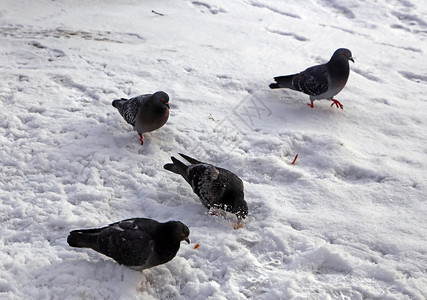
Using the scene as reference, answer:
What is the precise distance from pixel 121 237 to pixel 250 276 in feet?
3.11

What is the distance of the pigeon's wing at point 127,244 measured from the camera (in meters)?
3.03

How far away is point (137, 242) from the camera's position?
3055mm

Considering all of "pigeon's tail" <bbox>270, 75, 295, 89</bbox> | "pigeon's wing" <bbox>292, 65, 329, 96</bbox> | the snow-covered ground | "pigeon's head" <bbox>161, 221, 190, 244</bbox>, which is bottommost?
the snow-covered ground

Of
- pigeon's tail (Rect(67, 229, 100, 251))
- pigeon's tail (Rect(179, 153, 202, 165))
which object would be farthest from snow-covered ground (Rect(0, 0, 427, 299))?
pigeon's tail (Rect(179, 153, 202, 165))

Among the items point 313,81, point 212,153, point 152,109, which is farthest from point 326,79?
point 152,109

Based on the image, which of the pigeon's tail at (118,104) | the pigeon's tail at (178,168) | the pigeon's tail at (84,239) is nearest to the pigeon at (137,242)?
the pigeon's tail at (84,239)

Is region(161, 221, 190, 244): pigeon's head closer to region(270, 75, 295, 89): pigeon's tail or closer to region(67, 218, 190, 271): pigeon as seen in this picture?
region(67, 218, 190, 271): pigeon

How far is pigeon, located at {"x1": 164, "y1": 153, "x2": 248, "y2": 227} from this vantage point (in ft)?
12.1

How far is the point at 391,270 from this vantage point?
3.24 m

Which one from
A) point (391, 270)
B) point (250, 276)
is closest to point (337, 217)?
point (391, 270)

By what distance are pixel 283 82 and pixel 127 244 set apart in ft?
11.5

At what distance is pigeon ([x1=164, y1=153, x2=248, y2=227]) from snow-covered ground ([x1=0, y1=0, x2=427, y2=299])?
142mm

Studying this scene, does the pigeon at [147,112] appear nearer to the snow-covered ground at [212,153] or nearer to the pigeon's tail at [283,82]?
the snow-covered ground at [212,153]

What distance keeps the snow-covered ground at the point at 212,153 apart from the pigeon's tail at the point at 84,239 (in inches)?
5.2
